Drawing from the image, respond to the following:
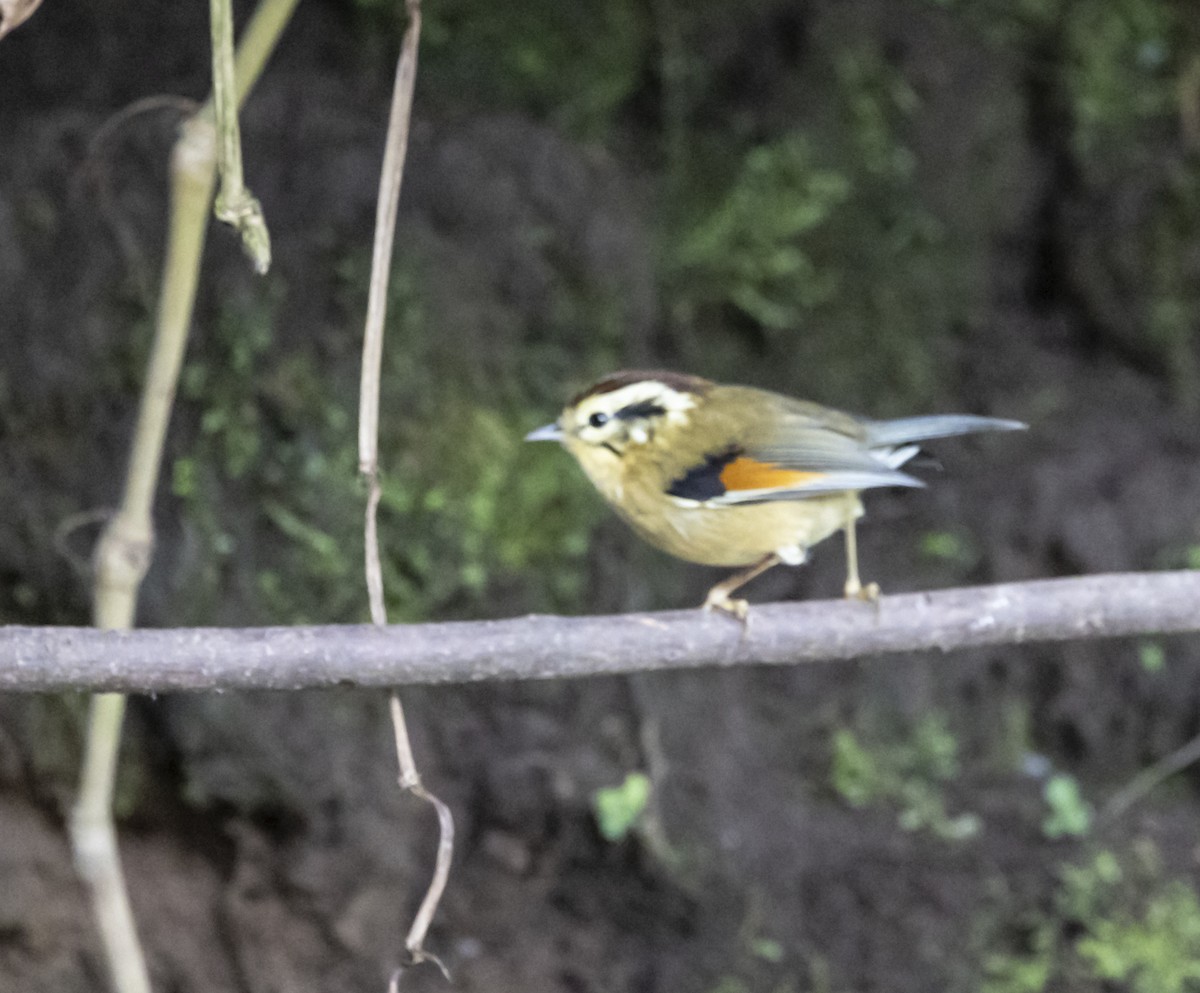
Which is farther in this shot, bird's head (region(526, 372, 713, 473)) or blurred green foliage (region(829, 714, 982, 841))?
blurred green foliage (region(829, 714, 982, 841))

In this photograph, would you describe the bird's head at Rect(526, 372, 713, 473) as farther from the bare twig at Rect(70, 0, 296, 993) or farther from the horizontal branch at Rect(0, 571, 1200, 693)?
the bare twig at Rect(70, 0, 296, 993)

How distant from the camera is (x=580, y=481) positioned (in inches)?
147

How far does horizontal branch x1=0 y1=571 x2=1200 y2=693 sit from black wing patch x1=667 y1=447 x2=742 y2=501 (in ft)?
0.93

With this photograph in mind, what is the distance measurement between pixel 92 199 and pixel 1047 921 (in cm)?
321

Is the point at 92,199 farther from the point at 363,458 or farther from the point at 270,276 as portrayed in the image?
the point at 363,458

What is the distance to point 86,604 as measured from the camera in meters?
3.24

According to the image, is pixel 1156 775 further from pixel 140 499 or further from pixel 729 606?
pixel 140 499

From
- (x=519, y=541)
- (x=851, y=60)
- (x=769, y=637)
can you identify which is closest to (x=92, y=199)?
(x=519, y=541)

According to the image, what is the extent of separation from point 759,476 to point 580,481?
132 cm

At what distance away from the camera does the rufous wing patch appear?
2443mm

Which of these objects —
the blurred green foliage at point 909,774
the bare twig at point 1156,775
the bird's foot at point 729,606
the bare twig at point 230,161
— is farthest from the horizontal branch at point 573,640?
the bare twig at point 1156,775

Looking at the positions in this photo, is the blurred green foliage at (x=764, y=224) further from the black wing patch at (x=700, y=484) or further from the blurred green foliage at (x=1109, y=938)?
the black wing patch at (x=700, y=484)

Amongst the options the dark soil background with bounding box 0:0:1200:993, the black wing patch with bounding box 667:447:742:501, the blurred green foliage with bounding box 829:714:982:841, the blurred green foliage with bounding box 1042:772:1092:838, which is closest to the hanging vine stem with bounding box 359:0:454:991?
the black wing patch with bounding box 667:447:742:501

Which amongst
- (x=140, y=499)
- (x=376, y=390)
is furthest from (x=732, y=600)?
(x=140, y=499)
